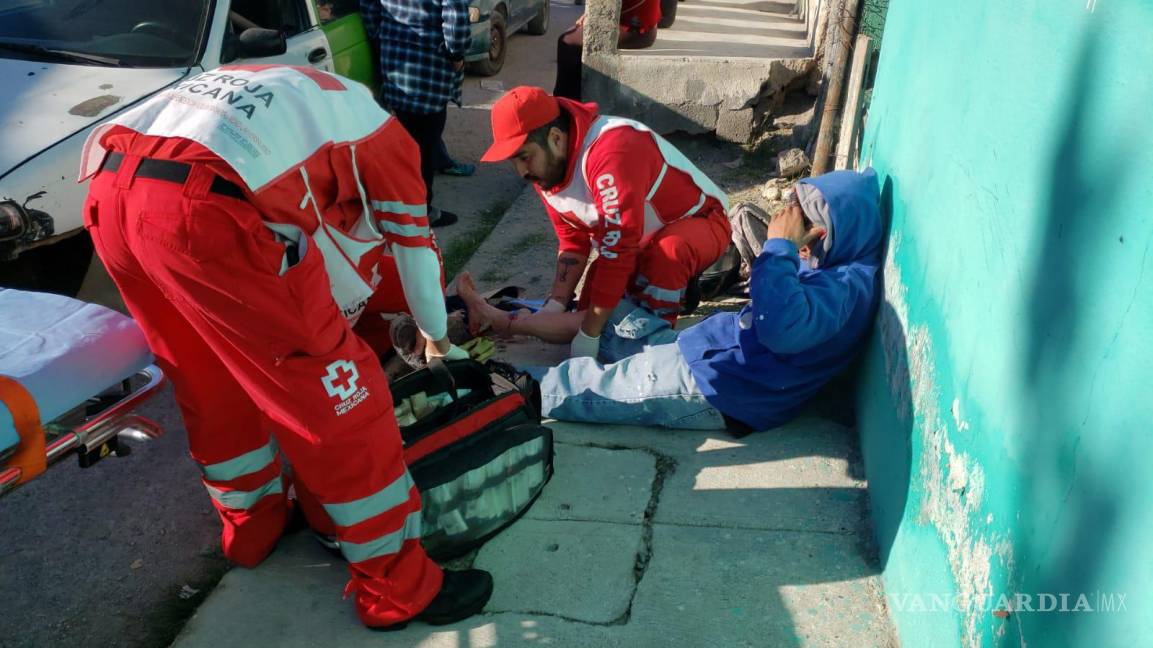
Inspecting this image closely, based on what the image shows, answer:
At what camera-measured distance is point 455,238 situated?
545 centimetres

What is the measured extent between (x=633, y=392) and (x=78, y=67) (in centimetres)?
289

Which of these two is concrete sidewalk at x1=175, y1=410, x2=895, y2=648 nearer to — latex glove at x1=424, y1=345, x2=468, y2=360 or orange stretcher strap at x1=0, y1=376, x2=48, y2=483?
A: latex glove at x1=424, y1=345, x2=468, y2=360

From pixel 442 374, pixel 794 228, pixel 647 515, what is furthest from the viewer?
pixel 794 228

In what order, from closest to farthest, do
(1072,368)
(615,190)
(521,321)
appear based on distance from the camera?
(1072,368) → (615,190) → (521,321)

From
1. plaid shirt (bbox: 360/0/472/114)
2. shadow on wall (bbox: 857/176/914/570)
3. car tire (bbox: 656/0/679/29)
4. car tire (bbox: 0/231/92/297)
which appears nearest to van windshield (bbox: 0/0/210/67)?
car tire (bbox: 0/231/92/297)

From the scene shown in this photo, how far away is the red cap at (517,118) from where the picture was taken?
3.33 meters

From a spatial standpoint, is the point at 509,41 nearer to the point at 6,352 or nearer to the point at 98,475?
the point at 98,475

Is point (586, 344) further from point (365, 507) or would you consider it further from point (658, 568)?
point (365, 507)

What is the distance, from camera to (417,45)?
17.3 feet

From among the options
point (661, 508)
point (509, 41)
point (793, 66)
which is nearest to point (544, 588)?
point (661, 508)

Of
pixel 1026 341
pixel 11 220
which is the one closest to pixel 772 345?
pixel 1026 341

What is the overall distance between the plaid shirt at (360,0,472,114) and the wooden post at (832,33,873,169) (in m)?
2.21

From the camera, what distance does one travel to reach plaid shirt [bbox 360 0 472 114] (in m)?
5.20

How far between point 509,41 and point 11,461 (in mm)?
9074
